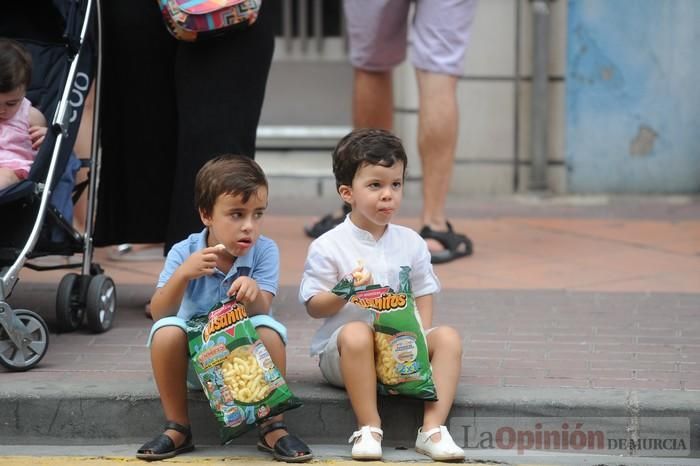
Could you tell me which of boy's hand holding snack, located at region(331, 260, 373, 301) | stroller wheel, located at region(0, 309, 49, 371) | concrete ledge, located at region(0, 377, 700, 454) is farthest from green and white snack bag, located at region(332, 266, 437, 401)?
stroller wheel, located at region(0, 309, 49, 371)

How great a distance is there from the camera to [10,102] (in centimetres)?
475

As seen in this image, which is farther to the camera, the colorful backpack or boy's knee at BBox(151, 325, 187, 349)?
the colorful backpack

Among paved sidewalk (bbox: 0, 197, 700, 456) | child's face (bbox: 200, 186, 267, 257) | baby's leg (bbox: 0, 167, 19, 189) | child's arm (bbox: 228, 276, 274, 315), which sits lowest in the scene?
paved sidewalk (bbox: 0, 197, 700, 456)

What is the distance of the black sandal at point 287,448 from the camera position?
396 centimetres

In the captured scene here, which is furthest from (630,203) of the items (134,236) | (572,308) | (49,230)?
(49,230)

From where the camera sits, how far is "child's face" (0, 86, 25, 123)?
4711mm

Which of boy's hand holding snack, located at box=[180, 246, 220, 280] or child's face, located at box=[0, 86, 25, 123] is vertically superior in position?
child's face, located at box=[0, 86, 25, 123]

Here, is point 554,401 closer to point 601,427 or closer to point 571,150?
point 601,427

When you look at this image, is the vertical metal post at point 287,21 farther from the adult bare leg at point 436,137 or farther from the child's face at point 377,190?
the child's face at point 377,190

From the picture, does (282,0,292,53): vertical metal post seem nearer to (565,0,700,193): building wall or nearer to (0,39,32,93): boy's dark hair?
(565,0,700,193): building wall

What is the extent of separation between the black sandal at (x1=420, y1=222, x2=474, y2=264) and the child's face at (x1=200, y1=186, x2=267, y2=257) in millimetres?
2352

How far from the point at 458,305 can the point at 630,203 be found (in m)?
2.79

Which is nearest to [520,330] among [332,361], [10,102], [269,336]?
[332,361]

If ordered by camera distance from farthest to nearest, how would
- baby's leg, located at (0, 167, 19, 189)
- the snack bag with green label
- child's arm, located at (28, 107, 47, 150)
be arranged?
child's arm, located at (28, 107, 47, 150), baby's leg, located at (0, 167, 19, 189), the snack bag with green label
